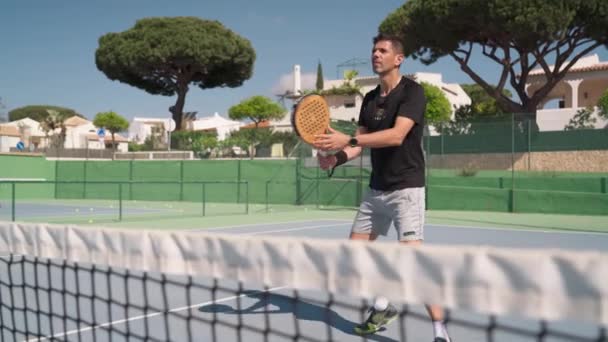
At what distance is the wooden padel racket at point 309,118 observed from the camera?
387cm

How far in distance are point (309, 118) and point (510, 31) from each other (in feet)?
75.1

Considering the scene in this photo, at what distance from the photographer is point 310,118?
399cm

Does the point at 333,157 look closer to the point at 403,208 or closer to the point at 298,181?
the point at 403,208

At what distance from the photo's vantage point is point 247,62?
138 feet

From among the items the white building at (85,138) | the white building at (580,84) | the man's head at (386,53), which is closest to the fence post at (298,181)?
the man's head at (386,53)

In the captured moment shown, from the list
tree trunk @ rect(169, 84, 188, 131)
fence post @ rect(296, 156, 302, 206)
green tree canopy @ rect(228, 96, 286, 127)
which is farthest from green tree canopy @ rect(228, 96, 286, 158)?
fence post @ rect(296, 156, 302, 206)

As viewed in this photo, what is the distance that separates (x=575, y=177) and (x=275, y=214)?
291 inches

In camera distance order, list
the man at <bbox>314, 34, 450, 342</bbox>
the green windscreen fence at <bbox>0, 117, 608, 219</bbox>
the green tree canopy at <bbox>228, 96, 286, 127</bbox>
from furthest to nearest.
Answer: the green tree canopy at <bbox>228, 96, 286, 127</bbox> < the green windscreen fence at <bbox>0, 117, 608, 219</bbox> < the man at <bbox>314, 34, 450, 342</bbox>

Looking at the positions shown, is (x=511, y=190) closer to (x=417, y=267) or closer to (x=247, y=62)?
(x=417, y=267)

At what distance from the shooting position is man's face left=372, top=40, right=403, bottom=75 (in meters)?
3.77

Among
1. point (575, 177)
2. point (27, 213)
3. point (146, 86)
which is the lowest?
point (27, 213)

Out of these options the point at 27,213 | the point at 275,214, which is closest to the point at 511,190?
the point at 275,214

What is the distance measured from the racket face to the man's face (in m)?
0.41

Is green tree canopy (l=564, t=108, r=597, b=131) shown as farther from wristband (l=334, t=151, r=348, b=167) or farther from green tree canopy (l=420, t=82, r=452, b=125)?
green tree canopy (l=420, t=82, r=452, b=125)
